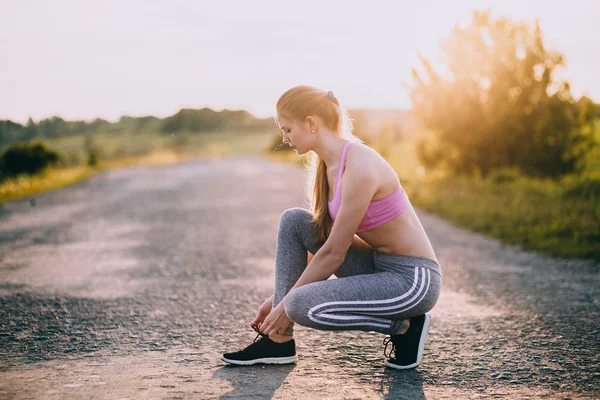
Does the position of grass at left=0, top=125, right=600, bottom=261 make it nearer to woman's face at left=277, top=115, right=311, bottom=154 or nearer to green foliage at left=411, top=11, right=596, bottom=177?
green foliage at left=411, top=11, right=596, bottom=177

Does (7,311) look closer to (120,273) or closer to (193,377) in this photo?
(120,273)

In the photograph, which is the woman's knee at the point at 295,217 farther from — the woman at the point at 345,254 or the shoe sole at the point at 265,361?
the shoe sole at the point at 265,361

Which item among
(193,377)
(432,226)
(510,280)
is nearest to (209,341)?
(193,377)

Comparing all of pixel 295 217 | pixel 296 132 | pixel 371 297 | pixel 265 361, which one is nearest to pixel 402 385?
pixel 371 297

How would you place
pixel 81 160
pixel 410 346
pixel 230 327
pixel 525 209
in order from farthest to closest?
pixel 81 160
pixel 525 209
pixel 230 327
pixel 410 346

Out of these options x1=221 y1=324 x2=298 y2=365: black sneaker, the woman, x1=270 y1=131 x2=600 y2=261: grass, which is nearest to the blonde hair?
the woman

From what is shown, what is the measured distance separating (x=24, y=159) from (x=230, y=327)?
1716 centimetres

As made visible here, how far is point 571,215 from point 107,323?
6.69 metres

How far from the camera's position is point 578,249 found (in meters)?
6.81

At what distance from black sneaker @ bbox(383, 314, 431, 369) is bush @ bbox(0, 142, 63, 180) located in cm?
1714

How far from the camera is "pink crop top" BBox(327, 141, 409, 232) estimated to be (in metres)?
3.06

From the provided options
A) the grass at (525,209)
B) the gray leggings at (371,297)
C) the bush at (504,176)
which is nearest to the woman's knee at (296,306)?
the gray leggings at (371,297)

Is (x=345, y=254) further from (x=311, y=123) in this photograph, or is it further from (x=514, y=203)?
(x=514, y=203)

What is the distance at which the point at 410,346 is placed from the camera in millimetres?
3172
